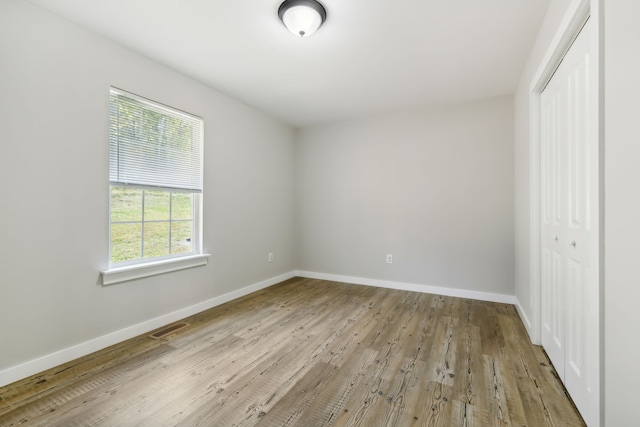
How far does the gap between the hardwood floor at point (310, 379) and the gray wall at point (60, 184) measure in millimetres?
302

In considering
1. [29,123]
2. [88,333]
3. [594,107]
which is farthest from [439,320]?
[29,123]

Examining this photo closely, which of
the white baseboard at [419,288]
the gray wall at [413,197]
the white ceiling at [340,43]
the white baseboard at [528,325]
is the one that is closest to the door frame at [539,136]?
the white baseboard at [528,325]

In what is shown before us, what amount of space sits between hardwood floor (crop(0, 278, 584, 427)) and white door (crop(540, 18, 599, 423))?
0.25m

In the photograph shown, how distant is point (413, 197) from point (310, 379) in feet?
9.24

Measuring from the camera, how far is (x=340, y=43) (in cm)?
237

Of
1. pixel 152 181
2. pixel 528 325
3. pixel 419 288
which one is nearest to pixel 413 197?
pixel 419 288

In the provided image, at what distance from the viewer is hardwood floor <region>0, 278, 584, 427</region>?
156cm

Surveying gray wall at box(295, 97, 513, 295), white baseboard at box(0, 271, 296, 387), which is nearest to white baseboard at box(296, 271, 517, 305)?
gray wall at box(295, 97, 513, 295)

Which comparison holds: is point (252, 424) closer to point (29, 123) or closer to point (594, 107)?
point (594, 107)

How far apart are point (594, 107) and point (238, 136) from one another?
11.1ft

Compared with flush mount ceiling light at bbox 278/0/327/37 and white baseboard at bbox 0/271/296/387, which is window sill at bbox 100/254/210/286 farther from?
flush mount ceiling light at bbox 278/0/327/37

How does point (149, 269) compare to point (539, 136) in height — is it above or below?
below

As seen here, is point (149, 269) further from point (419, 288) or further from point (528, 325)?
point (528, 325)

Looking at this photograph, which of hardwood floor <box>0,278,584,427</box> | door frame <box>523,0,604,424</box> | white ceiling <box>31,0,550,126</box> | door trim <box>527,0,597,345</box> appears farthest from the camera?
door trim <box>527,0,597,345</box>
